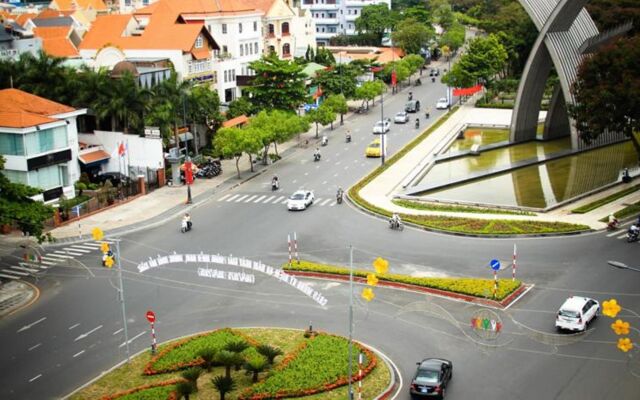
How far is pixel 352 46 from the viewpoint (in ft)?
480

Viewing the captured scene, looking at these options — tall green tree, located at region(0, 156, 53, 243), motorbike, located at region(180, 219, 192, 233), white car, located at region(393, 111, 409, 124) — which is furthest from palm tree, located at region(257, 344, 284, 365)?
white car, located at region(393, 111, 409, 124)

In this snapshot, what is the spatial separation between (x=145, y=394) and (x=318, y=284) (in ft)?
45.5

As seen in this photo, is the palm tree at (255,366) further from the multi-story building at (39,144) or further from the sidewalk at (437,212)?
the multi-story building at (39,144)

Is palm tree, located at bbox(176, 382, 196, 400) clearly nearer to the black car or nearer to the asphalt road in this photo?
the asphalt road

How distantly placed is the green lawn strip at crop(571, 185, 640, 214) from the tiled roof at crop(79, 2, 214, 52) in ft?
139

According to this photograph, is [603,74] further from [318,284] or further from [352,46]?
[352,46]

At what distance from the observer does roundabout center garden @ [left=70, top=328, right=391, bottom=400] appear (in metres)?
30.0

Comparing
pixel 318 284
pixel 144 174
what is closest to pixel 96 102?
pixel 144 174

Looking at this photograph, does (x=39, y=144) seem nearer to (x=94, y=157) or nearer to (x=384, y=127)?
(x=94, y=157)

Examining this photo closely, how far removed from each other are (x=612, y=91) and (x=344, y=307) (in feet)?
99.0

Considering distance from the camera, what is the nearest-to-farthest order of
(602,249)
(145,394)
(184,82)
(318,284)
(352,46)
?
(145,394), (318,284), (602,249), (184,82), (352,46)

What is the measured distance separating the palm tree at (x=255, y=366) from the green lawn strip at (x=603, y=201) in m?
30.5

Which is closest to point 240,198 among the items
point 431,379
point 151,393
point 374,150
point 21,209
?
point 374,150

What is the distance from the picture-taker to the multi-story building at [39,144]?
55.2m
